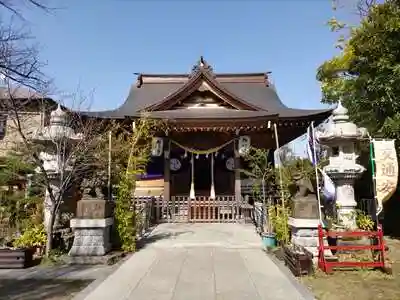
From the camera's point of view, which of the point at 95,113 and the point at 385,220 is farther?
the point at 95,113

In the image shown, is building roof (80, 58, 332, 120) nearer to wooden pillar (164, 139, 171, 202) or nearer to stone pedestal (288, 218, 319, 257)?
wooden pillar (164, 139, 171, 202)

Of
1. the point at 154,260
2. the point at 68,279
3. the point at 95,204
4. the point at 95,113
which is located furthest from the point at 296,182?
the point at 95,113

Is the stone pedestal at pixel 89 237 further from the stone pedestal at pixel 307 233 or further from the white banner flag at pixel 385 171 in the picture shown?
the white banner flag at pixel 385 171

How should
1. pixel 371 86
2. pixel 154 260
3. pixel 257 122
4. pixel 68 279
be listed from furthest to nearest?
pixel 257 122 < pixel 371 86 < pixel 154 260 < pixel 68 279

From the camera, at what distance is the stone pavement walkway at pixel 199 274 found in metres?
5.47

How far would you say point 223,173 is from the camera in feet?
62.0

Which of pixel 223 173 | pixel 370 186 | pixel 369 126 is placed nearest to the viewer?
pixel 369 126

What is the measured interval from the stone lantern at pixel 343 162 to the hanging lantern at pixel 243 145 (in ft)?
17.3

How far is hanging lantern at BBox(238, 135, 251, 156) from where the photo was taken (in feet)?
52.5

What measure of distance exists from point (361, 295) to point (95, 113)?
13.2 m

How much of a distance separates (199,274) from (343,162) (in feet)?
20.8

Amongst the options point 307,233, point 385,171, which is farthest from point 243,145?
point 307,233

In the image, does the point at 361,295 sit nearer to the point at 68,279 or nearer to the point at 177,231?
the point at 68,279

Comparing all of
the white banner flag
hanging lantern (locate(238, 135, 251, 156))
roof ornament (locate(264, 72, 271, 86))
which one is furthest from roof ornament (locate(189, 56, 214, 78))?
the white banner flag
